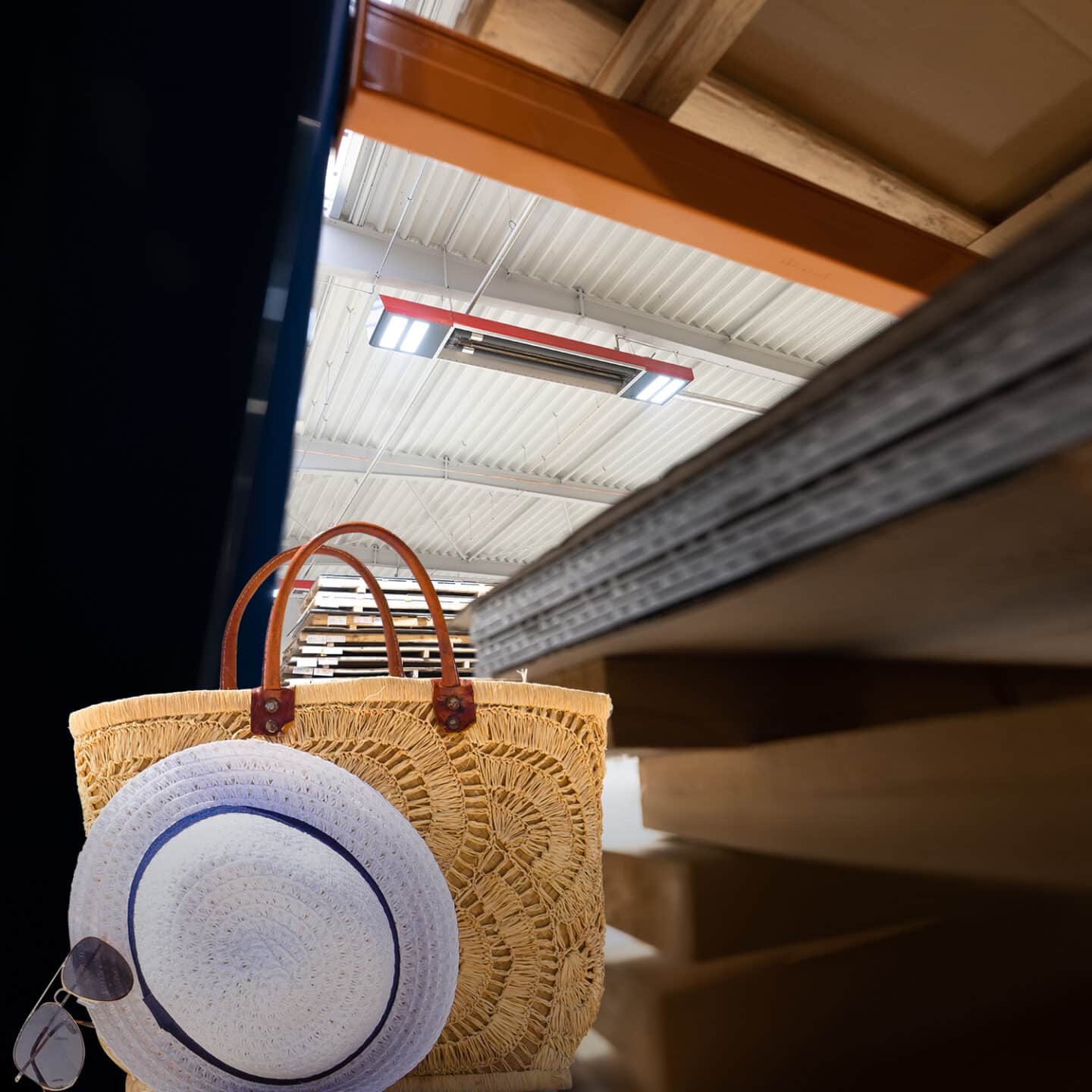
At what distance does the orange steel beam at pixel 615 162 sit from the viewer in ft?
4.76

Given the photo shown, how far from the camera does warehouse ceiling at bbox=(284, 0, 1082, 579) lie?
6.65ft

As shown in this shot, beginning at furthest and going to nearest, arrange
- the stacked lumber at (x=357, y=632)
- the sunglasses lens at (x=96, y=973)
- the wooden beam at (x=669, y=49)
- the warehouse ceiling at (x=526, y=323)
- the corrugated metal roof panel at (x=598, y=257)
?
the stacked lumber at (x=357, y=632) → the corrugated metal roof panel at (x=598, y=257) → the warehouse ceiling at (x=526, y=323) → the wooden beam at (x=669, y=49) → the sunglasses lens at (x=96, y=973)

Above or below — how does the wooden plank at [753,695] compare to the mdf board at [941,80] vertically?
below

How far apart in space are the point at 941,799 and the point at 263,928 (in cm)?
53

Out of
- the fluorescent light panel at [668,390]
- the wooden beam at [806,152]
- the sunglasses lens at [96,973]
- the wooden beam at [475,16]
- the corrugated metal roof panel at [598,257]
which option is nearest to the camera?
the sunglasses lens at [96,973]

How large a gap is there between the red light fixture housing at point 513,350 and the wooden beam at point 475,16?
6.24ft

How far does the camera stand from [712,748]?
650mm

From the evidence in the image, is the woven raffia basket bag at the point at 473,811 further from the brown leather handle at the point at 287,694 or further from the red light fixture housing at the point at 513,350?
the red light fixture housing at the point at 513,350

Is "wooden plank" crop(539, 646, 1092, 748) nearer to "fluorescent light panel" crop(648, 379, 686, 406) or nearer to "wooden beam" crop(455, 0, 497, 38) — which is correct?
"wooden beam" crop(455, 0, 497, 38)

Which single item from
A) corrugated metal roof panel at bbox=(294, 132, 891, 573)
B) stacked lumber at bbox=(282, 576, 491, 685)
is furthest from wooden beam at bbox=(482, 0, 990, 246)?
stacked lumber at bbox=(282, 576, 491, 685)

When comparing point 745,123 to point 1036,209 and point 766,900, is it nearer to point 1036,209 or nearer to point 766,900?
point 1036,209

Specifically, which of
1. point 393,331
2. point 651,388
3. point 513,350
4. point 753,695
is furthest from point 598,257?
point 753,695

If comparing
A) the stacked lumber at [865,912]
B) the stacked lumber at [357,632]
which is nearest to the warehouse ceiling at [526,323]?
the stacked lumber at [357,632]

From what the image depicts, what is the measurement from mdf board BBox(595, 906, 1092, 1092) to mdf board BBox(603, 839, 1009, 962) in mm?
14
